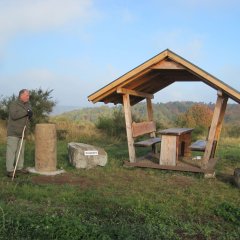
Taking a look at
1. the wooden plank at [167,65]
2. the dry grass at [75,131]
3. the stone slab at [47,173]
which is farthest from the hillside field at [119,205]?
the dry grass at [75,131]

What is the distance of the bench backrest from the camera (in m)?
11.5

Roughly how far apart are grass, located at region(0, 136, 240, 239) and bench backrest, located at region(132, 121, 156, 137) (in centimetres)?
114

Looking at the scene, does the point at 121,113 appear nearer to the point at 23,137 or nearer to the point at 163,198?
the point at 23,137

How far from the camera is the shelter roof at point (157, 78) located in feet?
33.4

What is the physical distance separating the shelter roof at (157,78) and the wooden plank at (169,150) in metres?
1.82

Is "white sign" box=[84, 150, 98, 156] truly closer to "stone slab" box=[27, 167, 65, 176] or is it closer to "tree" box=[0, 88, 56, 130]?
"stone slab" box=[27, 167, 65, 176]

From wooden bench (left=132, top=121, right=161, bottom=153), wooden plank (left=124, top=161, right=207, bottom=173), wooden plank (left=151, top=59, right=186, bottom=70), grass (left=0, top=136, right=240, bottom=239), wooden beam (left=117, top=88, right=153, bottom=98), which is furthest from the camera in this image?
wooden bench (left=132, top=121, right=161, bottom=153)

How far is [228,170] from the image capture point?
11.9 metres

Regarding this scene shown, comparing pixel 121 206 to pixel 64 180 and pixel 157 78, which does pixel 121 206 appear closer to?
pixel 64 180

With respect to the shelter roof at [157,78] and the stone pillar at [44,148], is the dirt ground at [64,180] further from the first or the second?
the shelter roof at [157,78]

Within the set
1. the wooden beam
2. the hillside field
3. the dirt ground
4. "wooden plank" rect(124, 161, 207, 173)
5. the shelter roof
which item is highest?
the shelter roof

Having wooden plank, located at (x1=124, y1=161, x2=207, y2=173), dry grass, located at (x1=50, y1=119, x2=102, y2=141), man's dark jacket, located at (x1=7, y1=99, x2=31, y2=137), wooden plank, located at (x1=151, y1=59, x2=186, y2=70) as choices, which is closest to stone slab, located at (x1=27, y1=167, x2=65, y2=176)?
man's dark jacket, located at (x1=7, y1=99, x2=31, y2=137)

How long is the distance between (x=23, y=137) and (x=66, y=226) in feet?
16.2

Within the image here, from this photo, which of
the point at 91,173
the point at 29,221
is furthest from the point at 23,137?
the point at 29,221
